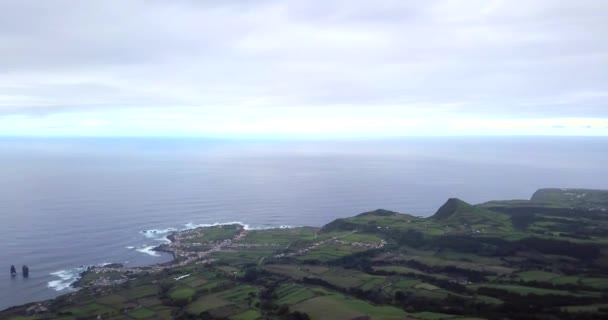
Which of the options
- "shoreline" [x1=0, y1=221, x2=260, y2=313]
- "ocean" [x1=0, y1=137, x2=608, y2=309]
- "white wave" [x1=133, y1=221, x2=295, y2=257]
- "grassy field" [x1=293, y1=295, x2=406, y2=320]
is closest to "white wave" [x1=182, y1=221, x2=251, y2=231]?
"white wave" [x1=133, y1=221, x2=295, y2=257]

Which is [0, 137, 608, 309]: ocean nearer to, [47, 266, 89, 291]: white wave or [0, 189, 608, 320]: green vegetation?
[47, 266, 89, 291]: white wave

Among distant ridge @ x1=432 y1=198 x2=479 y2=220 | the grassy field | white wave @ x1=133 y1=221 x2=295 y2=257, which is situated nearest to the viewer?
the grassy field

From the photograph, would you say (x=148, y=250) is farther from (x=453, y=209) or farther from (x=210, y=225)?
(x=453, y=209)

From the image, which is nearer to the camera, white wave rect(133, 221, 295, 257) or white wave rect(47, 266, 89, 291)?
white wave rect(47, 266, 89, 291)

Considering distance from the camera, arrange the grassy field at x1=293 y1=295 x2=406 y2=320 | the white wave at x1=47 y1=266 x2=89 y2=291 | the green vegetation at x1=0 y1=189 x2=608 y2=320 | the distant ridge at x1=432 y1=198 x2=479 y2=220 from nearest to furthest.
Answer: the grassy field at x1=293 y1=295 x2=406 y2=320
the green vegetation at x1=0 y1=189 x2=608 y2=320
the white wave at x1=47 y1=266 x2=89 y2=291
the distant ridge at x1=432 y1=198 x2=479 y2=220

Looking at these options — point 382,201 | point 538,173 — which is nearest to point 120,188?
point 382,201

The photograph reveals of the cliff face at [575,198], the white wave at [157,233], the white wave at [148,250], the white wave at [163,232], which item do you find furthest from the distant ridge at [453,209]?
the white wave at [157,233]

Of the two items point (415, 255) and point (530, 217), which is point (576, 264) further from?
point (530, 217)

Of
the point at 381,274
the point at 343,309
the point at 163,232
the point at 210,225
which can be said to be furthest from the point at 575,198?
the point at 163,232
